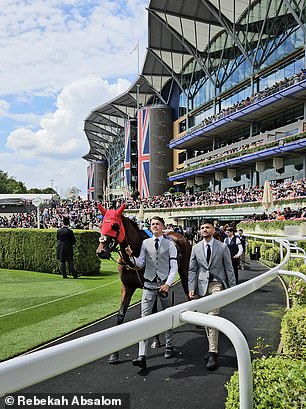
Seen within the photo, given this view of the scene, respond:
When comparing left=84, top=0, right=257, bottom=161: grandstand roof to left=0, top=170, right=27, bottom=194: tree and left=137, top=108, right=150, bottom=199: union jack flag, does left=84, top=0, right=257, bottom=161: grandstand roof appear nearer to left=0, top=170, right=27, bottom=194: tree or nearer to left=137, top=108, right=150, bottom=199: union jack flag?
left=137, top=108, right=150, bottom=199: union jack flag

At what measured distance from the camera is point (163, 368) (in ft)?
15.0

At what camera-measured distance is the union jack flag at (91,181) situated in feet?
376

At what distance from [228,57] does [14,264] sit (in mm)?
40604

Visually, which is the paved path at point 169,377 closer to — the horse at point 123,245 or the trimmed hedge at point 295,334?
the horse at point 123,245

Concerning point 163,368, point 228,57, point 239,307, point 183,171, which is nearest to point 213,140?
point 183,171

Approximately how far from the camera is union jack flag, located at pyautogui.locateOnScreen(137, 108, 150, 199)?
205ft

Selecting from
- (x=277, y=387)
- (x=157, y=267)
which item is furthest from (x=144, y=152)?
(x=277, y=387)

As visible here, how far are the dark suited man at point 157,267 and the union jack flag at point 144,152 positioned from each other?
188ft

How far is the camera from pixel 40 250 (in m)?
13.0

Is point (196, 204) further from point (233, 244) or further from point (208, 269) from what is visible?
point (208, 269)

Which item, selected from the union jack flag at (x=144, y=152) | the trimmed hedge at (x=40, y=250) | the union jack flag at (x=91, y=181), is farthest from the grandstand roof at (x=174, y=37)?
the union jack flag at (x=91, y=181)

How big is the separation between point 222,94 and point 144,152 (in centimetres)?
1915

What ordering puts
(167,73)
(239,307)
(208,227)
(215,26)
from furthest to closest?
(167,73), (215,26), (239,307), (208,227)

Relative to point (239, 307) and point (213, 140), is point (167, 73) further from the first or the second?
point (239, 307)
